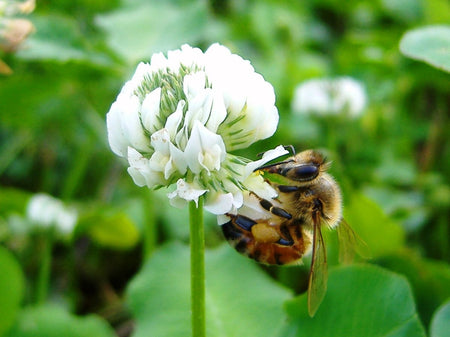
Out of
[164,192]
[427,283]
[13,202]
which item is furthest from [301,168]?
[13,202]

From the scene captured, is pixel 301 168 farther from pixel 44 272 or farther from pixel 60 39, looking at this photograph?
pixel 60 39

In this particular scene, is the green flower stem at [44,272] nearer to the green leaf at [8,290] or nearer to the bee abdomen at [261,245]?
the green leaf at [8,290]

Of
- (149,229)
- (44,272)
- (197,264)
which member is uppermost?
(197,264)

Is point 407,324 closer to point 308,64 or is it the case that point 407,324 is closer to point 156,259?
point 156,259

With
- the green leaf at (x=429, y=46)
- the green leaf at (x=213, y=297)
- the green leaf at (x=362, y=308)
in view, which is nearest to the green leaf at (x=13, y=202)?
the green leaf at (x=213, y=297)

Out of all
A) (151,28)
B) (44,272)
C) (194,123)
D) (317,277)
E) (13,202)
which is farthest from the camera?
(151,28)

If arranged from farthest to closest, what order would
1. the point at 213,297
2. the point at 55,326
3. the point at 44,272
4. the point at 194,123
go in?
the point at 44,272, the point at 55,326, the point at 213,297, the point at 194,123

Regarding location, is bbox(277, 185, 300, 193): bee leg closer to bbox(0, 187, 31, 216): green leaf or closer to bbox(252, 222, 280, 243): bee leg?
bbox(252, 222, 280, 243): bee leg

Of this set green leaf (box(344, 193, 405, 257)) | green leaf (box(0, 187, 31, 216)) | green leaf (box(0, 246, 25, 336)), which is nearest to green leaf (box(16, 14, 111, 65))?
green leaf (box(0, 187, 31, 216))
